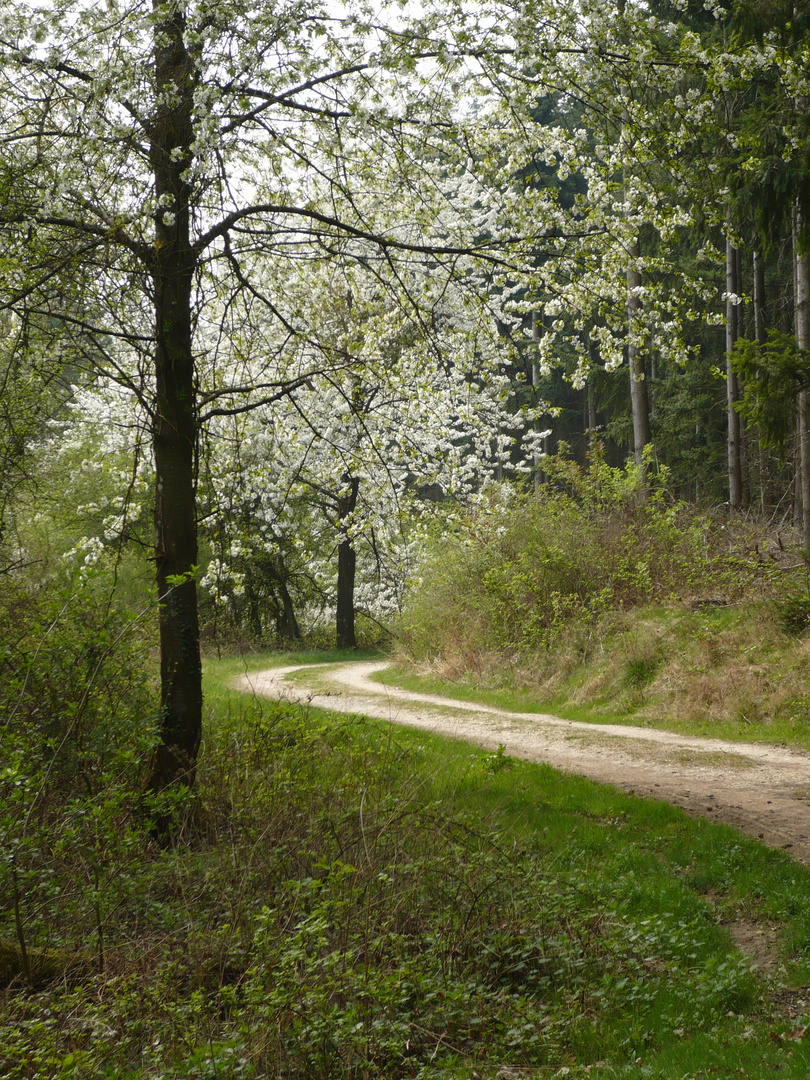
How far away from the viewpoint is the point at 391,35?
5656 mm

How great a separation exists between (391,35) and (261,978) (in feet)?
19.6

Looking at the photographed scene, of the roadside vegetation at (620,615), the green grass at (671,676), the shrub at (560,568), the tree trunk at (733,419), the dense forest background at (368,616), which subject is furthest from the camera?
the tree trunk at (733,419)

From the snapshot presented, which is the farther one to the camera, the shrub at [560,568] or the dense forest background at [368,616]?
the shrub at [560,568]

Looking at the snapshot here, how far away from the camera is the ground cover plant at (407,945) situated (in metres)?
3.55

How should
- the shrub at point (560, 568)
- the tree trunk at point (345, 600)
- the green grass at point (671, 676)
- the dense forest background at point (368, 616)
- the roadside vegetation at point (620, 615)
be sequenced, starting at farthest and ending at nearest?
the tree trunk at point (345, 600), the shrub at point (560, 568), the roadside vegetation at point (620, 615), the green grass at point (671, 676), the dense forest background at point (368, 616)


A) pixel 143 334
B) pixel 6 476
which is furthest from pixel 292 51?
pixel 6 476

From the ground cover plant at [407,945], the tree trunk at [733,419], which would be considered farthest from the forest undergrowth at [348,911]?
the tree trunk at [733,419]

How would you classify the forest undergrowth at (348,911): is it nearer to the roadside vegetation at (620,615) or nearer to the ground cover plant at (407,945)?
the ground cover plant at (407,945)

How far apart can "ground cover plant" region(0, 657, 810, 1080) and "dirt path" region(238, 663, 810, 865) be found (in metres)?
0.43

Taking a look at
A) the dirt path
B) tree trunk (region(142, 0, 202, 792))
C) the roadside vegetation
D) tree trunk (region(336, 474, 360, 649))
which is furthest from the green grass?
tree trunk (region(336, 474, 360, 649))

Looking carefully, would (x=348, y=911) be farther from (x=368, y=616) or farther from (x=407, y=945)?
(x=368, y=616)

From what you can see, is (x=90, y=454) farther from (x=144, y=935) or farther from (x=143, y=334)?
(x=144, y=935)

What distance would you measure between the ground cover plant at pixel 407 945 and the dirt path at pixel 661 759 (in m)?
0.43

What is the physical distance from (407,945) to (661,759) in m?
4.17
